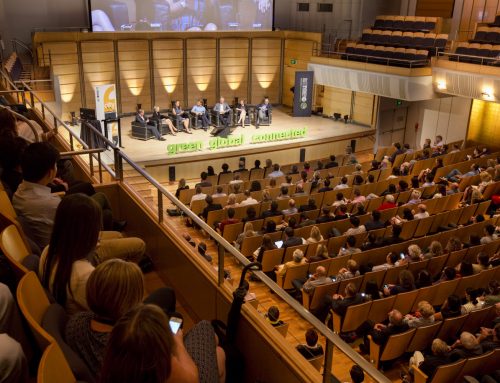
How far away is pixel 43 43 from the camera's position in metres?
14.3

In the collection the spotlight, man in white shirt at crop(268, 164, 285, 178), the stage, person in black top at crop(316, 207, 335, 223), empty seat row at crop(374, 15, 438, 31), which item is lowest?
the stage

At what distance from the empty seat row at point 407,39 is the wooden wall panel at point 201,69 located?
5303 millimetres

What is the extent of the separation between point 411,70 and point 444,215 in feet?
20.3

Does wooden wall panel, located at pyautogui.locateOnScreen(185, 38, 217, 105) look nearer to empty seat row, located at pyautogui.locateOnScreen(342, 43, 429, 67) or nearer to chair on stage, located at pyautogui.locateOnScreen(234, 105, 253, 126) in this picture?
chair on stage, located at pyautogui.locateOnScreen(234, 105, 253, 126)

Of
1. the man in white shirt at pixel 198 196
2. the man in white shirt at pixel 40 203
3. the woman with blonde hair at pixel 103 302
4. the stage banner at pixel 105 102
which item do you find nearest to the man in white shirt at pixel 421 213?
the man in white shirt at pixel 198 196

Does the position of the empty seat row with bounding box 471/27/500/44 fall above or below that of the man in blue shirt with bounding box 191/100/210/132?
above

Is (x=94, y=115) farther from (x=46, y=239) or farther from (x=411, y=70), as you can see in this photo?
(x=46, y=239)

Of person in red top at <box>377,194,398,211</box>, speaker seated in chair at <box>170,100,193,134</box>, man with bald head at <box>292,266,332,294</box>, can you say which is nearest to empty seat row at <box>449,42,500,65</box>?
person in red top at <box>377,194,398,211</box>

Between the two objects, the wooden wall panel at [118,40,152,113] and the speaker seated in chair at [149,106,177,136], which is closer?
the speaker seated in chair at [149,106,177,136]

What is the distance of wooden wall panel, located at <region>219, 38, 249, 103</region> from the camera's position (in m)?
17.6

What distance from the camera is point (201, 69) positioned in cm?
1750

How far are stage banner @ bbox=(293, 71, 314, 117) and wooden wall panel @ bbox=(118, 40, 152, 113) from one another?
507cm

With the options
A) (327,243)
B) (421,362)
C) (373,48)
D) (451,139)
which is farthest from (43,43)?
(421,362)

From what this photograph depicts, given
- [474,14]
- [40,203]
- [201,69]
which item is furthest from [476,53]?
[40,203]
